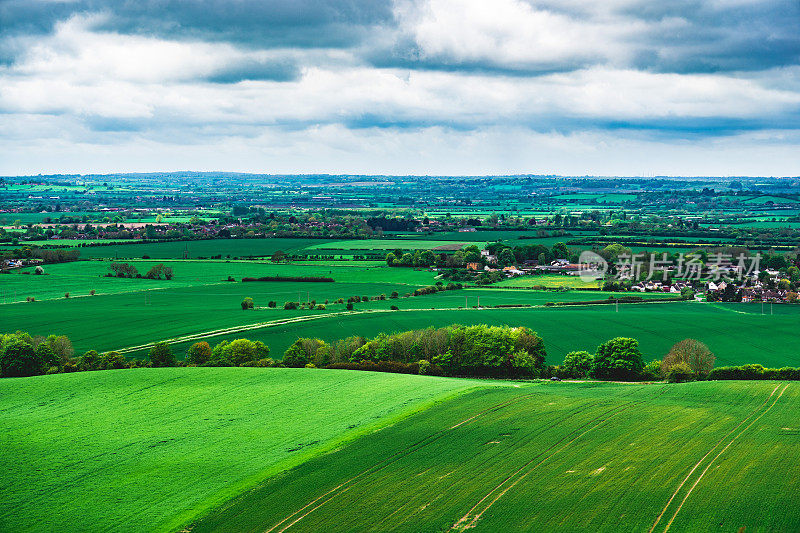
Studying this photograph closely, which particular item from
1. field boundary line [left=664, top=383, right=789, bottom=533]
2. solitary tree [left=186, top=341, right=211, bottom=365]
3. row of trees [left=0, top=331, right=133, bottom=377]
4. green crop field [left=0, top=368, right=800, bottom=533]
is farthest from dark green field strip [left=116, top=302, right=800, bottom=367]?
field boundary line [left=664, top=383, right=789, bottom=533]

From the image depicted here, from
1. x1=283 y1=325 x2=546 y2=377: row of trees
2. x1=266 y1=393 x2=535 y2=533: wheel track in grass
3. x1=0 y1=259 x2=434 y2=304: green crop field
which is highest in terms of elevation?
x1=266 y1=393 x2=535 y2=533: wheel track in grass

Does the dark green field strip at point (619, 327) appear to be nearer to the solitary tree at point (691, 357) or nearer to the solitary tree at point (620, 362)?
the solitary tree at point (691, 357)

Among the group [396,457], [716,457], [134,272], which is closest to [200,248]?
[134,272]

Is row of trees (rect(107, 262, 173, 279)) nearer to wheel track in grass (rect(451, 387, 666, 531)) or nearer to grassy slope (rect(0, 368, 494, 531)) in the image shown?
grassy slope (rect(0, 368, 494, 531))

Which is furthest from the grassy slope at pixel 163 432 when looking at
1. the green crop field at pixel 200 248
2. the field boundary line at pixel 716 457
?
the green crop field at pixel 200 248

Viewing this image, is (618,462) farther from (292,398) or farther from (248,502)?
(292,398)

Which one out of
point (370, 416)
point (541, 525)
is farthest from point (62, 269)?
point (541, 525)
